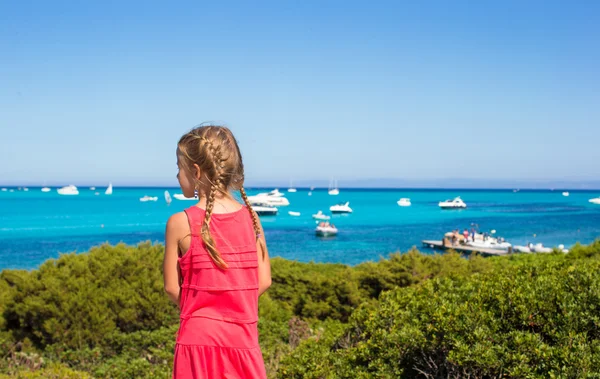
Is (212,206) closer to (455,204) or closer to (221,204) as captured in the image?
(221,204)

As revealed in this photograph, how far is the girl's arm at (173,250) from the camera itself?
2416mm

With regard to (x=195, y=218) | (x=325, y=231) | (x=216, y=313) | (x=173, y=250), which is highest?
(x=195, y=218)

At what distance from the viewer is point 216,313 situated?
2.42 meters

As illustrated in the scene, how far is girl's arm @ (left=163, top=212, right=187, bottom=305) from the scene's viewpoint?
95.1 inches

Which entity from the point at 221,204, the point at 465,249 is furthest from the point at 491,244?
the point at 221,204

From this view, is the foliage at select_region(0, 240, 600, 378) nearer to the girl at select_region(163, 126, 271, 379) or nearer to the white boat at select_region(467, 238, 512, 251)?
the girl at select_region(163, 126, 271, 379)

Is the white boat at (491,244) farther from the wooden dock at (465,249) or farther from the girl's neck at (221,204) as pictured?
the girl's neck at (221,204)

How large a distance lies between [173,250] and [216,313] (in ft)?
1.10

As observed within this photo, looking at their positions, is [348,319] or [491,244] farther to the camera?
[491,244]

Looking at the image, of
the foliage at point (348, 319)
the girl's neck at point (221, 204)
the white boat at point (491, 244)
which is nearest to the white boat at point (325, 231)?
the white boat at point (491, 244)

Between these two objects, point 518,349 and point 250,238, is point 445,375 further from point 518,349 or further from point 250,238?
point 250,238

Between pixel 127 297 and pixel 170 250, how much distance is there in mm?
5786

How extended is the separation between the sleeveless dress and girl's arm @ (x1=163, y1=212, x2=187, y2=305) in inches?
1.1

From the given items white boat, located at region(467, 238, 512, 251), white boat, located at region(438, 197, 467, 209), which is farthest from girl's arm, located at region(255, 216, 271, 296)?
white boat, located at region(438, 197, 467, 209)
